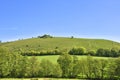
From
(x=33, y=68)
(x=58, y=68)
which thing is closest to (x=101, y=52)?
(x=58, y=68)

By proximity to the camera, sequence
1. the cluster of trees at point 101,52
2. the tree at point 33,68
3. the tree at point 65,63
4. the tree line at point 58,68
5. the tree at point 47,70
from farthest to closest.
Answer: the cluster of trees at point 101,52
the tree at point 65,63
the tree at point 47,70
the tree at point 33,68
the tree line at point 58,68

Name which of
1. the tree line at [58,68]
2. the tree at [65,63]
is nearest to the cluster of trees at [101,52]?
the tree at [65,63]

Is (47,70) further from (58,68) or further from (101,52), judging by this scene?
(101,52)

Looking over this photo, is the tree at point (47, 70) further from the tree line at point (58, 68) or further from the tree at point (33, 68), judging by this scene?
the tree at point (33, 68)

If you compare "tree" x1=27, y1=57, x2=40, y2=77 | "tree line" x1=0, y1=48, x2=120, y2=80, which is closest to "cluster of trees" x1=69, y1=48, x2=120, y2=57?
"tree line" x1=0, y1=48, x2=120, y2=80

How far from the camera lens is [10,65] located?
124250mm

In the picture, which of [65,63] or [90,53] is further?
[90,53]

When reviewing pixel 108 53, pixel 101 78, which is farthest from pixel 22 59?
pixel 108 53

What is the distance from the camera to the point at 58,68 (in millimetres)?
121875

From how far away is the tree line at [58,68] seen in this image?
393 ft

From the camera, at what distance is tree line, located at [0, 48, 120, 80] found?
119700mm

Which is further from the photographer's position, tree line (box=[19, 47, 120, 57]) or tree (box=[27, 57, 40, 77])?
tree line (box=[19, 47, 120, 57])

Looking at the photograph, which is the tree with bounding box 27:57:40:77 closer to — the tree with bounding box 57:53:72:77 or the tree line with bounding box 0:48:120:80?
the tree line with bounding box 0:48:120:80

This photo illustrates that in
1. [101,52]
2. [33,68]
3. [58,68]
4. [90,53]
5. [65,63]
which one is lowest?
[58,68]
